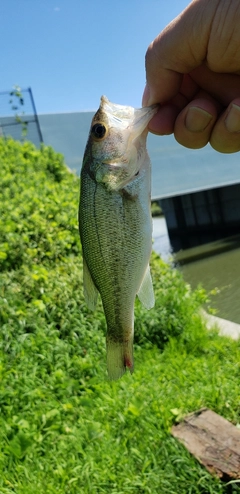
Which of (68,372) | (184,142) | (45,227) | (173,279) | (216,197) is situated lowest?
(216,197)

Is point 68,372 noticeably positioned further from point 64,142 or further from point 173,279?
point 64,142

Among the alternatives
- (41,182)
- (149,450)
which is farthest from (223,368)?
(41,182)

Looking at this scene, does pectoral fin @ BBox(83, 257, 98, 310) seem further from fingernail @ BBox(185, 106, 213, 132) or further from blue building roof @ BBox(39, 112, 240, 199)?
blue building roof @ BBox(39, 112, 240, 199)

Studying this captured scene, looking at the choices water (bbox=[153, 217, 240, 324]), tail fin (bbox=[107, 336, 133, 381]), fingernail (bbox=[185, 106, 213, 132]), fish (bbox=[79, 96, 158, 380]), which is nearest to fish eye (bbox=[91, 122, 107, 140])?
fish (bbox=[79, 96, 158, 380])

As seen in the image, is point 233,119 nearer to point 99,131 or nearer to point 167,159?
point 99,131

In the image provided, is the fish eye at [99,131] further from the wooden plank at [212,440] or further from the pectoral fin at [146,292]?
the wooden plank at [212,440]
